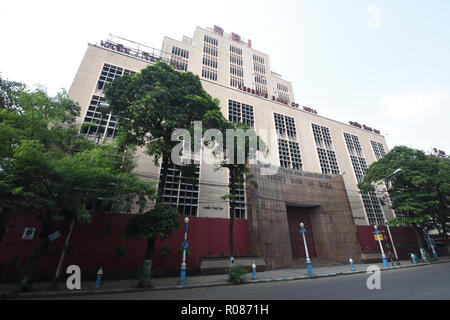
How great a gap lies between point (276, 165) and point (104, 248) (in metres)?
17.4

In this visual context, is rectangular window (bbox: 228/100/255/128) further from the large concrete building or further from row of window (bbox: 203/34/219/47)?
row of window (bbox: 203/34/219/47)

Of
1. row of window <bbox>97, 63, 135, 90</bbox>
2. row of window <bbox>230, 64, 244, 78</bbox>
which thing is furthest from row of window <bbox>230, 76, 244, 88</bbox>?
row of window <bbox>97, 63, 135, 90</bbox>

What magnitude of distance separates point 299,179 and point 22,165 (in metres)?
20.0

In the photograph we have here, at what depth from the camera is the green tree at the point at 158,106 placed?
10.4 metres

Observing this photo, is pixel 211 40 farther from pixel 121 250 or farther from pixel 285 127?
pixel 121 250

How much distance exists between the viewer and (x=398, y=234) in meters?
23.5

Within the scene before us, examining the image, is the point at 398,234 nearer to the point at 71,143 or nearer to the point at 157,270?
the point at 157,270

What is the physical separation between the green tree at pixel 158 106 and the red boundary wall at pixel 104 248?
3103mm

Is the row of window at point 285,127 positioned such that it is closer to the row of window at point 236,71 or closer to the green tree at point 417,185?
the green tree at point 417,185

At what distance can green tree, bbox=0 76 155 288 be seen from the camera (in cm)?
726

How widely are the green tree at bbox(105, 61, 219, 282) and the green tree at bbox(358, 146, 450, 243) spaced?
2177 cm

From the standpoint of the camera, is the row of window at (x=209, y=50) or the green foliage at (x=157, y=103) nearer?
the green foliage at (x=157, y=103)

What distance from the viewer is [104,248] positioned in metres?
12.1

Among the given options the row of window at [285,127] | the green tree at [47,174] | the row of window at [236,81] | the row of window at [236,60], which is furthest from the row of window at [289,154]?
the row of window at [236,60]
